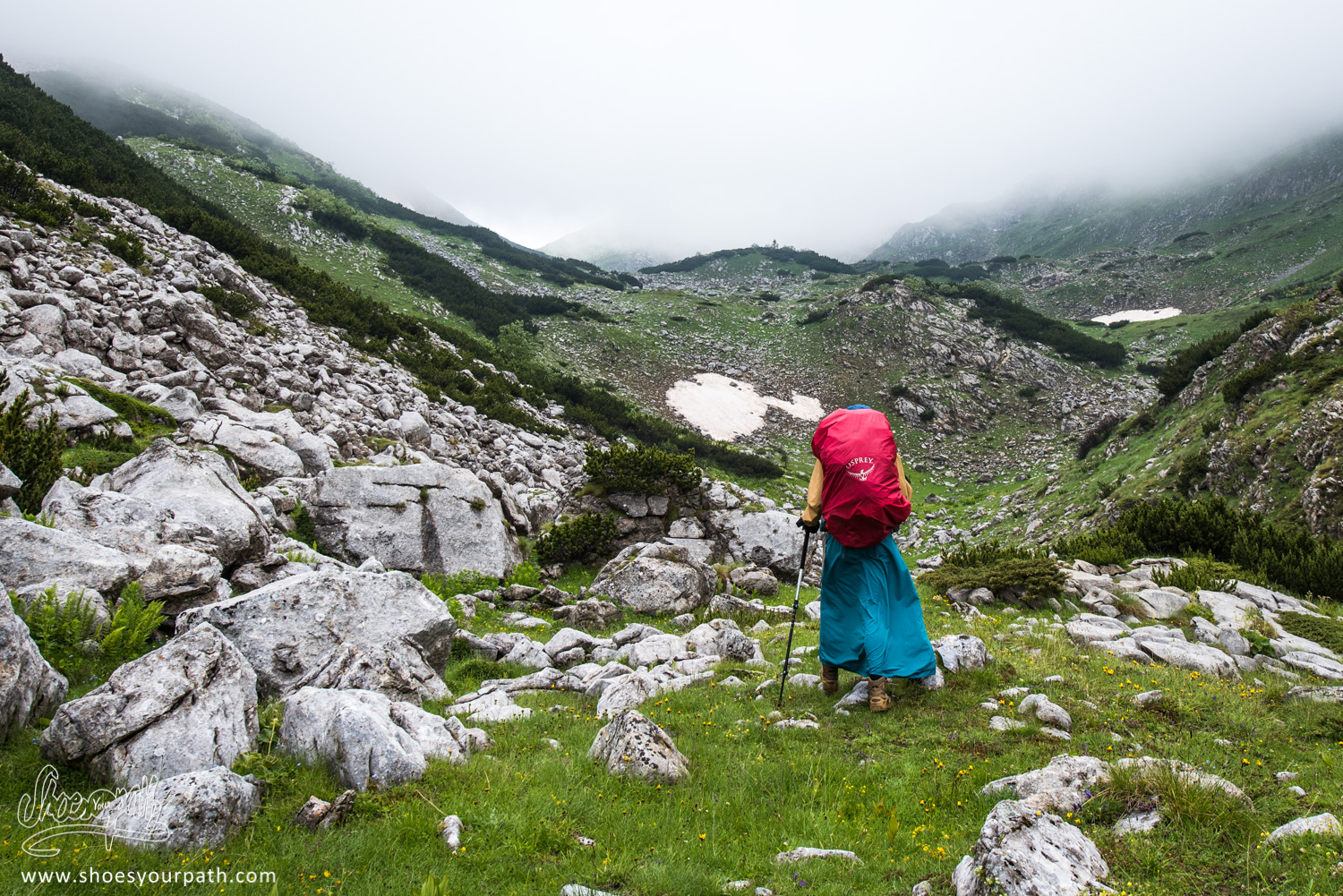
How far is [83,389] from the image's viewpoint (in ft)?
39.3

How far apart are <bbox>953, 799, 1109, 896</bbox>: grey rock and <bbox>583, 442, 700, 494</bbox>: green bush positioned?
1373cm

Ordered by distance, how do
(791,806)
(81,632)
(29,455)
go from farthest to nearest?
(29,455), (81,632), (791,806)

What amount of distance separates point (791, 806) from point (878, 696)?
2085mm

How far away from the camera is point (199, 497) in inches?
354

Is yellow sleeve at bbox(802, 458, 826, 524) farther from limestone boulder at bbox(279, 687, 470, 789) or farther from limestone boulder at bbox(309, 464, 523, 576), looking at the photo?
limestone boulder at bbox(309, 464, 523, 576)

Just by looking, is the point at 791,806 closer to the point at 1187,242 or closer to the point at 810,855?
the point at 810,855

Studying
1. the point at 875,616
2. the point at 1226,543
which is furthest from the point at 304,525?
the point at 1226,543

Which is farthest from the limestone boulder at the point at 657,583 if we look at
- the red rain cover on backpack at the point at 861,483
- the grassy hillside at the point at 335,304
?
the grassy hillside at the point at 335,304

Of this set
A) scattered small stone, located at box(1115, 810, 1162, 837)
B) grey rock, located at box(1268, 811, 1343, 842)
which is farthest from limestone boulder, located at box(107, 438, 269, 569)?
grey rock, located at box(1268, 811, 1343, 842)

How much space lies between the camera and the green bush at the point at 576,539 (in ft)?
49.9

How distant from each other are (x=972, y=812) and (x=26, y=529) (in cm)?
995

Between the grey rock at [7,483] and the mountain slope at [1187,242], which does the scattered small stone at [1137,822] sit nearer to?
the grey rock at [7,483]

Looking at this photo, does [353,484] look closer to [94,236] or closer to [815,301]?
[94,236]

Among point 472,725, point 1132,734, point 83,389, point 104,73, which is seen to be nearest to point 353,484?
point 83,389
